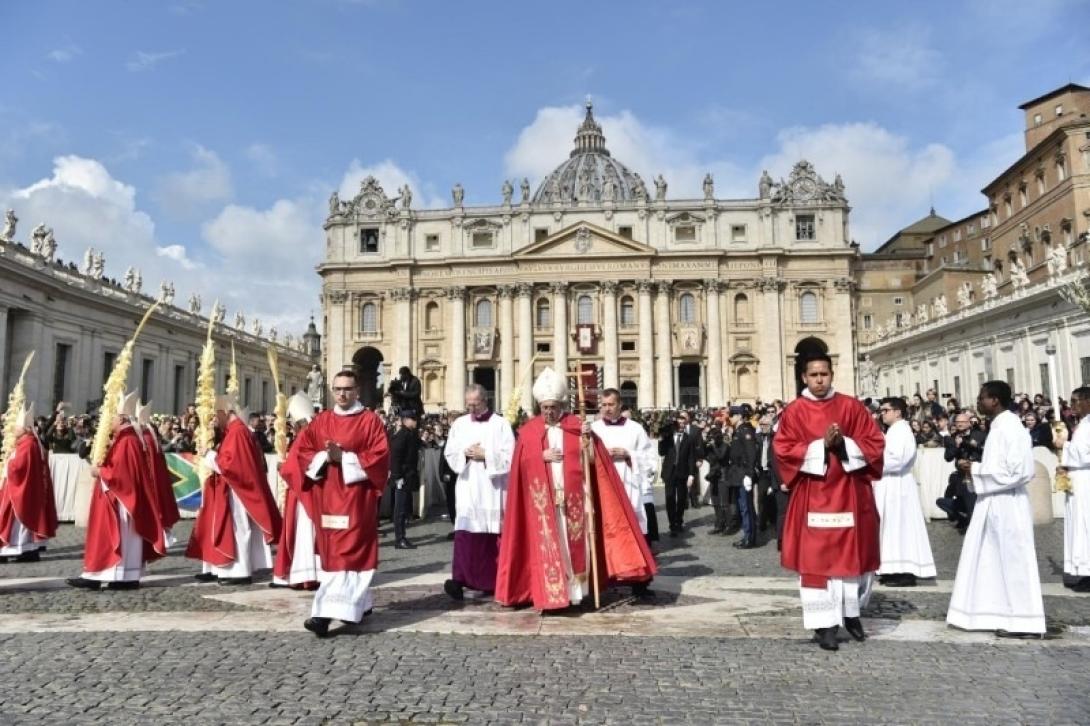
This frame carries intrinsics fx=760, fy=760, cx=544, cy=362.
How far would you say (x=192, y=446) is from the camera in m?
15.2

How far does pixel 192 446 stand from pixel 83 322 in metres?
22.0

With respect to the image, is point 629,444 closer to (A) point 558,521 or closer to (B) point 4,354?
(A) point 558,521

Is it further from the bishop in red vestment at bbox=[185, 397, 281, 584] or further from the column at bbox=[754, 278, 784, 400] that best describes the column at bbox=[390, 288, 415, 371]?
the bishop in red vestment at bbox=[185, 397, 281, 584]

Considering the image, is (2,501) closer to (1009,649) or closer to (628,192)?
(1009,649)

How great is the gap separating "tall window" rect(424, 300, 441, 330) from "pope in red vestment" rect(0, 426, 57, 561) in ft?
146

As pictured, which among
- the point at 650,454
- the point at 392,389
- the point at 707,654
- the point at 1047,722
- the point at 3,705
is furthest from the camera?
the point at 392,389

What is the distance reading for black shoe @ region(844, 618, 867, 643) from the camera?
510 cm

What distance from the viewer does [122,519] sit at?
752cm

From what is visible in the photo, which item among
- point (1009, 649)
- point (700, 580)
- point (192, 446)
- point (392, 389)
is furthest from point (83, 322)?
point (1009, 649)

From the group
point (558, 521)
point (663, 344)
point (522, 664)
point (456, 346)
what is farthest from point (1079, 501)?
point (456, 346)

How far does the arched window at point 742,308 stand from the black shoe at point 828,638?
48420mm

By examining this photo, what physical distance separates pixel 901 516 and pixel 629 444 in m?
2.93

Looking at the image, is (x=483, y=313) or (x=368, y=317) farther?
(x=368, y=317)

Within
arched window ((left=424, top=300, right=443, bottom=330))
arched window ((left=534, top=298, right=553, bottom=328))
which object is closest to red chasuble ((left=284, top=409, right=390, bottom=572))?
arched window ((left=534, top=298, right=553, bottom=328))
